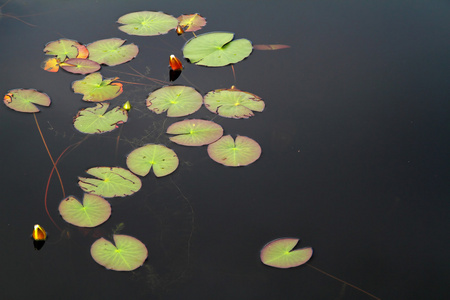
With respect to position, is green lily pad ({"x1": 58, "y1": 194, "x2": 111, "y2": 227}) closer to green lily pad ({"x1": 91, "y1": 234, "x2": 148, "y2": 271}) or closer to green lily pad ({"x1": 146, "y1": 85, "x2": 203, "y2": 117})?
green lily pad ({"x1": 91, "y1": 234, "x2": 148, "y2": 271})

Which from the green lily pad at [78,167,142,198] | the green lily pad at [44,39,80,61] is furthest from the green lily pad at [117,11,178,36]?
the green lily pad at [78,167,142,198]

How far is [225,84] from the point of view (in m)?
3.07

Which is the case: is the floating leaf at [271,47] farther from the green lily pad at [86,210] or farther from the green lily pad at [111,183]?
the green lily pad at [86,210]

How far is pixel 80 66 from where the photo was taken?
10.5 ft

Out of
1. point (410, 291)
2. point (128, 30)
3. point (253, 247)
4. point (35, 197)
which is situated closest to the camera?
point (410, 291)

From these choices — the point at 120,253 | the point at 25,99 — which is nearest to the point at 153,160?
the point at 120,253

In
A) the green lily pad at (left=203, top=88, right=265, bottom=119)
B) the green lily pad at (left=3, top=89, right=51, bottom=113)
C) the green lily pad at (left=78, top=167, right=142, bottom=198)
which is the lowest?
the green lily pad at (left=78, top=167, right=142, bottom=198)

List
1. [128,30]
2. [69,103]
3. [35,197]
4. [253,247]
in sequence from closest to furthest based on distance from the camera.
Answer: [253,247], [35,197], [69,103], [128,30]

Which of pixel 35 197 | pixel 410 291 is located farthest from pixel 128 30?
pixel 410 291

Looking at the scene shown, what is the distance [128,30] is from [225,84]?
937mm

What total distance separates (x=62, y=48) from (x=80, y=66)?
270 millimetres

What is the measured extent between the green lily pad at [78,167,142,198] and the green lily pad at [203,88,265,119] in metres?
0.66

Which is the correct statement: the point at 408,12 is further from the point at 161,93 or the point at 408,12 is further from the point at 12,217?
the point at 12,217

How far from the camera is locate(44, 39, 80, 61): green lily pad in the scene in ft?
10.8
